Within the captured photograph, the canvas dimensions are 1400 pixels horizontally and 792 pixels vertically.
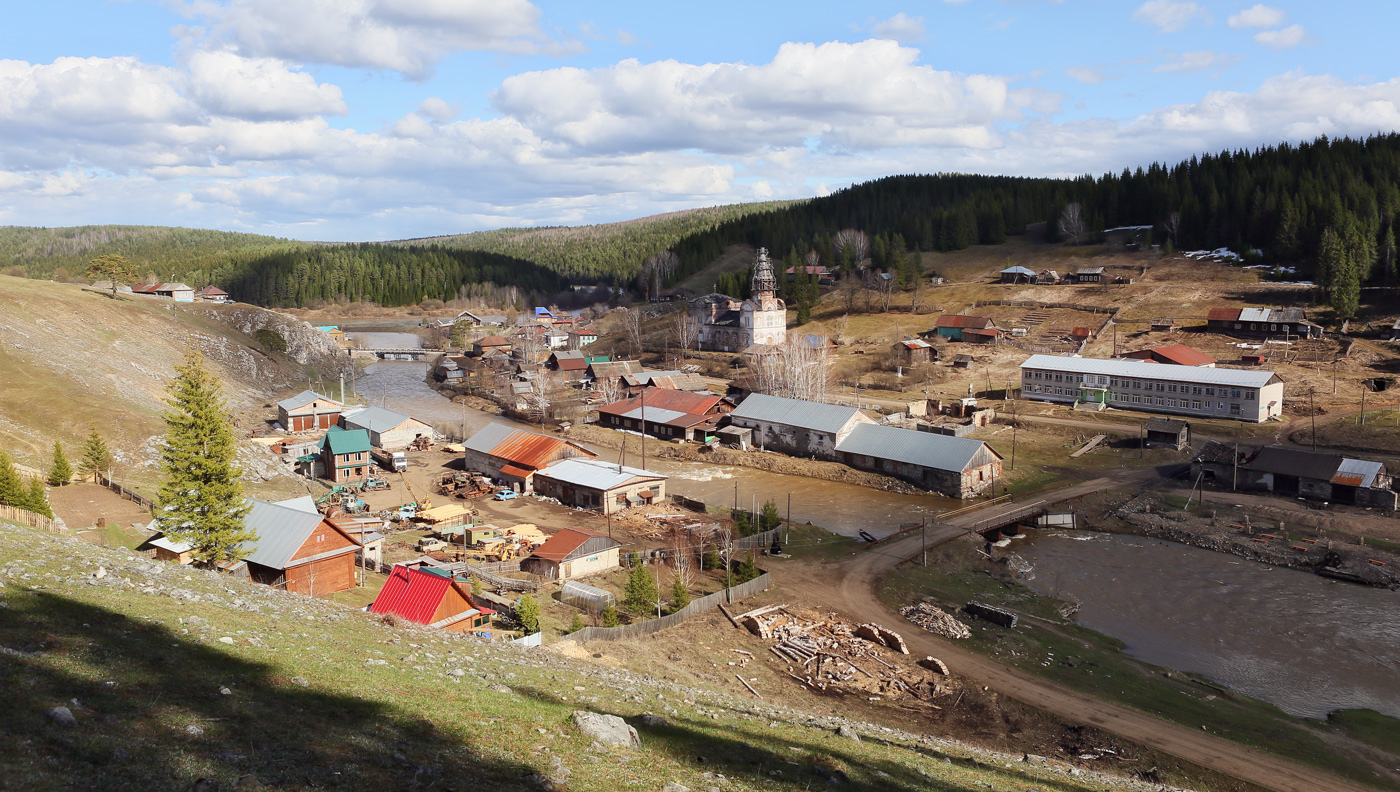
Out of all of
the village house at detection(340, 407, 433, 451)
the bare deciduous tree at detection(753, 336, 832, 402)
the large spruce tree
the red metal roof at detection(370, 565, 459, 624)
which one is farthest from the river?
the large spruce tree

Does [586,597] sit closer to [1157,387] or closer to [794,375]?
[794,375]

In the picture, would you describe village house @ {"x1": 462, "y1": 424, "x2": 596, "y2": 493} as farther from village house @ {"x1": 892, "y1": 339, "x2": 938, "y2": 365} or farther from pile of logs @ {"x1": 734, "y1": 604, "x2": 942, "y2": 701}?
village house @ {"x1": 892, "y1": 339, "x2": 938, "y2": 365}

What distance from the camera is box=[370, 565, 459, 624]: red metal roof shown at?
84.7 feet

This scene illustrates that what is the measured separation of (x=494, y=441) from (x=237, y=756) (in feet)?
152

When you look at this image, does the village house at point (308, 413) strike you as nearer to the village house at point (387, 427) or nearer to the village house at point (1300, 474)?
the village house at point (387, 427)

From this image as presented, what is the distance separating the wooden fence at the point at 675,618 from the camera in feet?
90.7

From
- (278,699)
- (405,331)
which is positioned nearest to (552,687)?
(278,699)

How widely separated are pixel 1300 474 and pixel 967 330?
50.4m

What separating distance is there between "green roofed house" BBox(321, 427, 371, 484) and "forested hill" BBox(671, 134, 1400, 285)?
3599 inches

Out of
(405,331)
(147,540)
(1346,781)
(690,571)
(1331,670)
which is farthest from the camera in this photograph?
(405,331)

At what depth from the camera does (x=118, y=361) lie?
6756 centimetres

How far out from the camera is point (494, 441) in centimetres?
5541

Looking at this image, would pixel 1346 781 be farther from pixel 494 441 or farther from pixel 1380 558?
pixel 494 441

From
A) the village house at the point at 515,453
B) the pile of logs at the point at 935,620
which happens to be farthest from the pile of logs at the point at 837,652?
the village house at the point at 515,453
